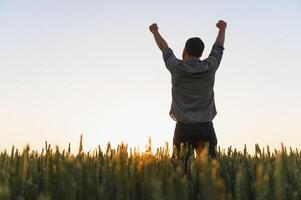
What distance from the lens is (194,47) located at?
18.2ft

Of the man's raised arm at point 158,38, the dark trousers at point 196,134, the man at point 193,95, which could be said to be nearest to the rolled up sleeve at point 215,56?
the man at point 193,95

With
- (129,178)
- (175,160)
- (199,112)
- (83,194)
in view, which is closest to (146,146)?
(175,160)

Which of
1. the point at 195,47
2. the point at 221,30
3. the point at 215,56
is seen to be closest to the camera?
the point at 195,47

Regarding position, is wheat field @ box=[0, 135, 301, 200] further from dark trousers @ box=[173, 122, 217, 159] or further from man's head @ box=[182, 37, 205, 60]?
man's head @ box=[182, 37, 205, 60]

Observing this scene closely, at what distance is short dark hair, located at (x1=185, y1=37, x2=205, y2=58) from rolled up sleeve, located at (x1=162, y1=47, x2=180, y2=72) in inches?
7.1

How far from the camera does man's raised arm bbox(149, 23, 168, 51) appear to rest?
5816 millimetres

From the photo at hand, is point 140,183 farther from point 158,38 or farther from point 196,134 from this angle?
point 158,38

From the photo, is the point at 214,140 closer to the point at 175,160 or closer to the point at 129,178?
the point at 175,160

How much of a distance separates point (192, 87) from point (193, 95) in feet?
0.29

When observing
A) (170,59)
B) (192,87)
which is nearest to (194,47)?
(170,59)

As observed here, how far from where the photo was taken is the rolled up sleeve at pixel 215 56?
18.2 ft

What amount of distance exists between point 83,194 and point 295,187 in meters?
1.33

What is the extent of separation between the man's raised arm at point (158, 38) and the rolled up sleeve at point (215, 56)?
1.79 feet

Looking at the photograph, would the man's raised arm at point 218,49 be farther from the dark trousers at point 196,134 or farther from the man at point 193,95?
the dark trousers at point 196,134
